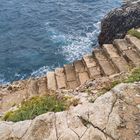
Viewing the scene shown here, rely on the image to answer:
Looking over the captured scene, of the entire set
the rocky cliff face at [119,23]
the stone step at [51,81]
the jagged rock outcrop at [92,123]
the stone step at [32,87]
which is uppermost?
the jagged rock outcrop at [92,123]

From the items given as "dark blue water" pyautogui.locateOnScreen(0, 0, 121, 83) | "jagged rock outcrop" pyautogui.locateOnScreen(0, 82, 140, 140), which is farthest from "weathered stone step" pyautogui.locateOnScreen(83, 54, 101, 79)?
"dark blue water" pyautogui.locateOnScreen(0, 0, 121, 83)

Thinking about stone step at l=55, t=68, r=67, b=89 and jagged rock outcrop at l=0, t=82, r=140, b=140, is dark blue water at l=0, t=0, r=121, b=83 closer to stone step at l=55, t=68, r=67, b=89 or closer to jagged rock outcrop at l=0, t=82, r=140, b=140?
stone step at l=55, t=68, r=67, b=89

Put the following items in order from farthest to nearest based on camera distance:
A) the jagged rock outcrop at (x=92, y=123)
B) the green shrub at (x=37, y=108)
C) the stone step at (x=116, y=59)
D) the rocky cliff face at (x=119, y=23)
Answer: the rocky cliff face at (x=119, y=23) → the stone step at (x=116, y=59) → the green shrub at (x=37, y=108) → the jagged rock outcrop at (x=92, y=123)

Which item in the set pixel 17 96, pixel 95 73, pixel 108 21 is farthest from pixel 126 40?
pixel 108 21

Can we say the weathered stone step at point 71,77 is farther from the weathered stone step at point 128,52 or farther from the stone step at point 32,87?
the weathered stone step at point 128,52

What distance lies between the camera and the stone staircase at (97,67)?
1150 centimetres

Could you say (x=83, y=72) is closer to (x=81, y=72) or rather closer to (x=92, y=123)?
(x=81, y=72)

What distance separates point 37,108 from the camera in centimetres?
764

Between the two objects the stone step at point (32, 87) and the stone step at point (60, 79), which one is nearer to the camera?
the stone step at point (60, 79)

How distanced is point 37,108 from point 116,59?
4973 millimetres

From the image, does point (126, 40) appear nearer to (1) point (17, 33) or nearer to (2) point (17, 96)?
(2) point (17, 96)

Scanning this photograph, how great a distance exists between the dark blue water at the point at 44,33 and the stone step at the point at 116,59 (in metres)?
6.11

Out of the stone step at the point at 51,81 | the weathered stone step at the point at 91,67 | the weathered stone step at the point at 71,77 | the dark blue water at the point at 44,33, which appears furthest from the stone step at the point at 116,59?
the dark blue water at the point at 44,33

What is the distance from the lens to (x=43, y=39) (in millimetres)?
21594
